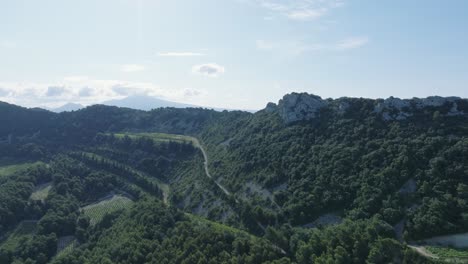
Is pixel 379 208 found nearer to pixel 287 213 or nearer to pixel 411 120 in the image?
pixel 287 213

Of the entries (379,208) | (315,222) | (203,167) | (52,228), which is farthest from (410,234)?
(52,228)

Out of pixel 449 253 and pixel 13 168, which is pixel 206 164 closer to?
pixel 13 168

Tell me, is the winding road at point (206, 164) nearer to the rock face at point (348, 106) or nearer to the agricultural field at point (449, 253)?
the rock face at point (348, 106)

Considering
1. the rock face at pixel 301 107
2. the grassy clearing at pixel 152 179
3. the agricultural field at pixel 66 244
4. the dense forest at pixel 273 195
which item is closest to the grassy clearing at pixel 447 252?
the dense forest at pixel 273 195

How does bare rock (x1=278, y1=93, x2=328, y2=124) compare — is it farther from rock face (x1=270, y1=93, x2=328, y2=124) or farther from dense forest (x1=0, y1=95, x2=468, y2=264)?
dense forest (x1=0, y1=95, x2=468, y2=264)

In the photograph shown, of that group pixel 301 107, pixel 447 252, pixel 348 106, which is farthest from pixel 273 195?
pixel 447 252

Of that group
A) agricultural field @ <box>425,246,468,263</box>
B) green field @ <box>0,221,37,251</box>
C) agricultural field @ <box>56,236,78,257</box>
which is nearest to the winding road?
agricultural field @ <box>56,236,78,257</box>
